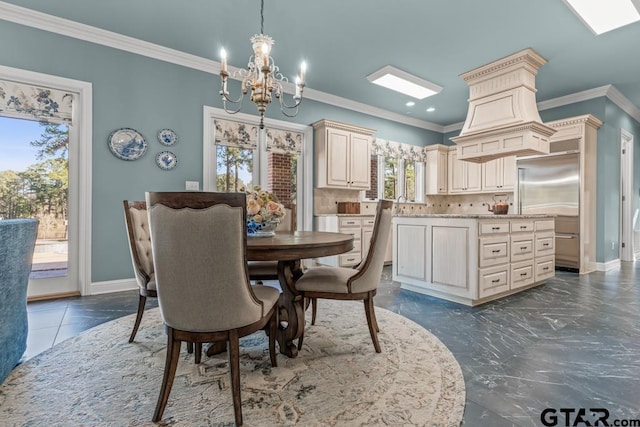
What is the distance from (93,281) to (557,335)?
14.2 ft

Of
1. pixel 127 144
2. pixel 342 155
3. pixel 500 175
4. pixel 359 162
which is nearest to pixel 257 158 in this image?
pixel 342 155

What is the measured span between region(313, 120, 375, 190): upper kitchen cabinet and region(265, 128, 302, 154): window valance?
327 mm

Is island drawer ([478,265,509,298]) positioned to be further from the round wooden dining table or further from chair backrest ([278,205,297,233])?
chair backrest ([278,205,297,233])

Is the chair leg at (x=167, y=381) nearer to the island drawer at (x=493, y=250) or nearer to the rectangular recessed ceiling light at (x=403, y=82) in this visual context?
the island drawer at (x=493, y=250)

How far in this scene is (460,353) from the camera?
203 centimetres

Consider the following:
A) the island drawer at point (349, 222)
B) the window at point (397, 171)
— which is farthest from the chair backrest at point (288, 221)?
the window at point (397, 171)

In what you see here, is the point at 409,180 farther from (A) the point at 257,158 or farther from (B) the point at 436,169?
(A) the point at 257,158

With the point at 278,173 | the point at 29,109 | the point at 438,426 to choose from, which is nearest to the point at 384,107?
the point at 278,173

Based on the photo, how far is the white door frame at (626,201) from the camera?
17.7ft

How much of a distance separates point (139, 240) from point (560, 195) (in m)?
5.67

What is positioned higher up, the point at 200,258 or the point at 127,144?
the point at 127,144

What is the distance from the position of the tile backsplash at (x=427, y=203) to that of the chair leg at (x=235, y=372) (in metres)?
3.75

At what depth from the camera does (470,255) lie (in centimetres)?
301

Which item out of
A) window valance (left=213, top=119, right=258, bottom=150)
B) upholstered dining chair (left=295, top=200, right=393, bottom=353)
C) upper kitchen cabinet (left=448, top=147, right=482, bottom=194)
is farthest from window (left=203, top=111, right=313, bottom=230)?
upper kitchen cabinet (left=448, top=147, right=482, bottom=194)
